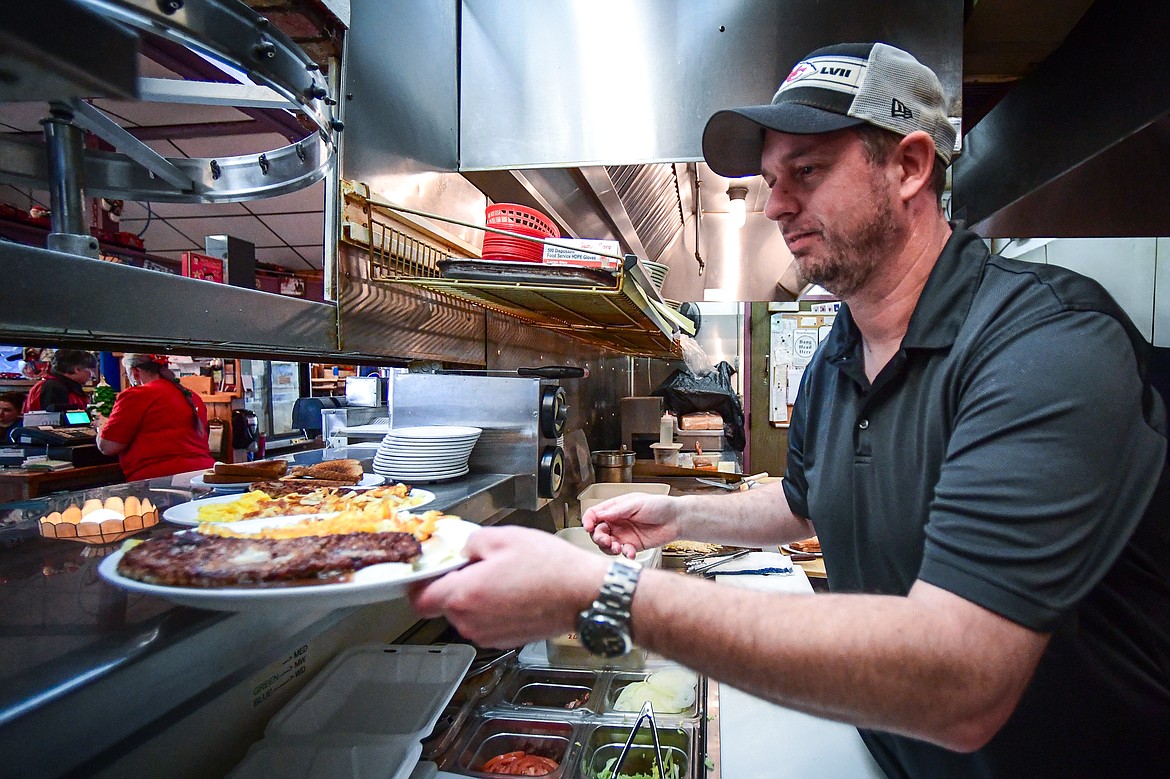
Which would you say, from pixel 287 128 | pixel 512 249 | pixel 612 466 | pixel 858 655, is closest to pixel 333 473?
pixel 512 249

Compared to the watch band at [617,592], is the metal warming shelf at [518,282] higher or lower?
higher

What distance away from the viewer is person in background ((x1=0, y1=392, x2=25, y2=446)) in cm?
624

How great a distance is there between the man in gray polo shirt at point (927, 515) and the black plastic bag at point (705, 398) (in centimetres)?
531

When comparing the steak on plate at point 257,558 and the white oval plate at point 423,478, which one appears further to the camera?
the white oval plate at point 423,478

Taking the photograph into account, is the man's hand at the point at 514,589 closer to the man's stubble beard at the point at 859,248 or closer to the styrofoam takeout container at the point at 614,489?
the man's stubble beard at the point at 859,248

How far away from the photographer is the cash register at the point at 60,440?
5546 millimetres

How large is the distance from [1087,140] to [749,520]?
1577 mm

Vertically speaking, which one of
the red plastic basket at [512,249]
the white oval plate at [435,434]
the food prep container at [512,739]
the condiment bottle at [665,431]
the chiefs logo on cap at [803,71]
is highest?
the chiefs logo on cap at [803,71]

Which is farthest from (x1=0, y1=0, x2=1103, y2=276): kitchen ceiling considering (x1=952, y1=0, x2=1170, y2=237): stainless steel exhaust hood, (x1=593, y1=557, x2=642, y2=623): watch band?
(x1=593, y1=557, x2=642, y2=623): watch band

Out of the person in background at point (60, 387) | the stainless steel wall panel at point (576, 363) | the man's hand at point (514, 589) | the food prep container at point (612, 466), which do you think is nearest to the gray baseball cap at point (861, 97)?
the man's hand at point (514, 589)

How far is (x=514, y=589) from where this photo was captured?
0.81 metres

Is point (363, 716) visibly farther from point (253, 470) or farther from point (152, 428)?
point (152, 428)

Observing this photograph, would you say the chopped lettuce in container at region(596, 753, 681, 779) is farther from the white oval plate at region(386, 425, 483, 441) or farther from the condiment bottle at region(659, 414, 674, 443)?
the condiment bottle at region(659, 414, 674, 443)

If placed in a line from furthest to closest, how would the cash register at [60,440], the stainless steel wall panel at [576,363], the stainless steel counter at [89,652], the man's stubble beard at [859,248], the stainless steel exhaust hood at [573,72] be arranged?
the cash register at [60,440] → the stainless steel wall panel at [576,363] → the stainless steel exhaust hood at [573,72] → the man's stubble beard at [859,248] → the stainless steel counter at [89,652]
